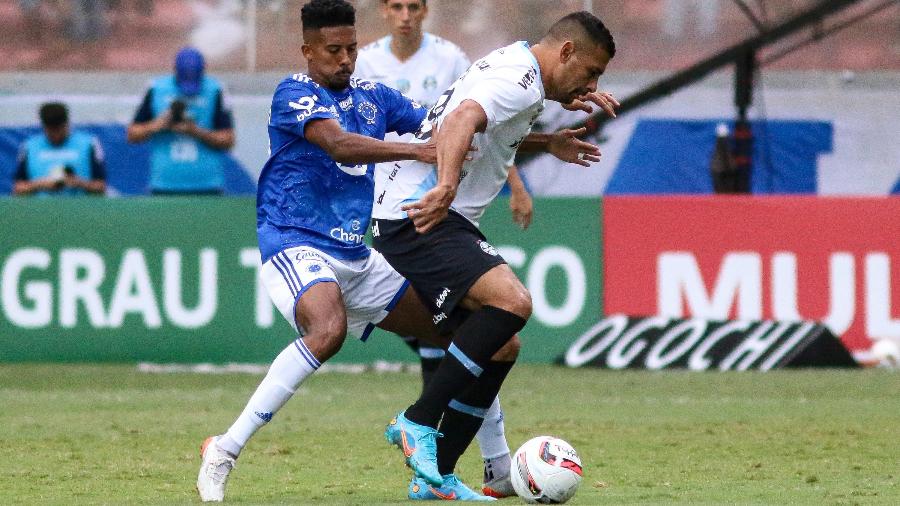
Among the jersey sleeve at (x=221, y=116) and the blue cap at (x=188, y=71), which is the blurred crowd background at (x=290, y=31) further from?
the blue cap at (x=188, y=71)

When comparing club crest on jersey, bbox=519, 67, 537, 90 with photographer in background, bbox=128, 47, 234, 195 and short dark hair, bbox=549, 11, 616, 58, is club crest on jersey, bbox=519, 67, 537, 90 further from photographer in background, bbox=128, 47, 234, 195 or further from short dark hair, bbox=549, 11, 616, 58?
photographer in background, bbox=128, 47, 234, 195

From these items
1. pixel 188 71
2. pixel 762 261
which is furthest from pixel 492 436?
pixel 188 71

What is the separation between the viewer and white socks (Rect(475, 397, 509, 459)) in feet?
24.1

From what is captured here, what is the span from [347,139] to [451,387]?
1.09m

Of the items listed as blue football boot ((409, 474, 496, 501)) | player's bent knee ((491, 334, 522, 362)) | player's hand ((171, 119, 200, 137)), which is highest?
player's hand ((171, 119, 200, 137))

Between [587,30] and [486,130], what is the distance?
575 millimetres

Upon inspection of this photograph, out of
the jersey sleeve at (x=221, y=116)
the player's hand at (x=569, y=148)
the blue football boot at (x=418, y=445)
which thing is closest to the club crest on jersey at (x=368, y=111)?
the player's hand at (x=569, y=148)

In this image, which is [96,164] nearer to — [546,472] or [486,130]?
[486,130]

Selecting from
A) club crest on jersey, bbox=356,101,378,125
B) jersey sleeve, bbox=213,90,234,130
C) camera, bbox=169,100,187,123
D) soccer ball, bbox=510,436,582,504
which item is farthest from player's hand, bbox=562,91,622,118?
camera, bbox=169,100,187,123

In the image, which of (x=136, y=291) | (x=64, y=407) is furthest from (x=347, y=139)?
(x=136, y=291)

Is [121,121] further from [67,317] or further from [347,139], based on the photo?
[347,139]

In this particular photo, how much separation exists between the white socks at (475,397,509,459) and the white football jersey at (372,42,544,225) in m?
0.82

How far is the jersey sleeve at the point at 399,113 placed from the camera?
775 cm

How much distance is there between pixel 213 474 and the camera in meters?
6.89
